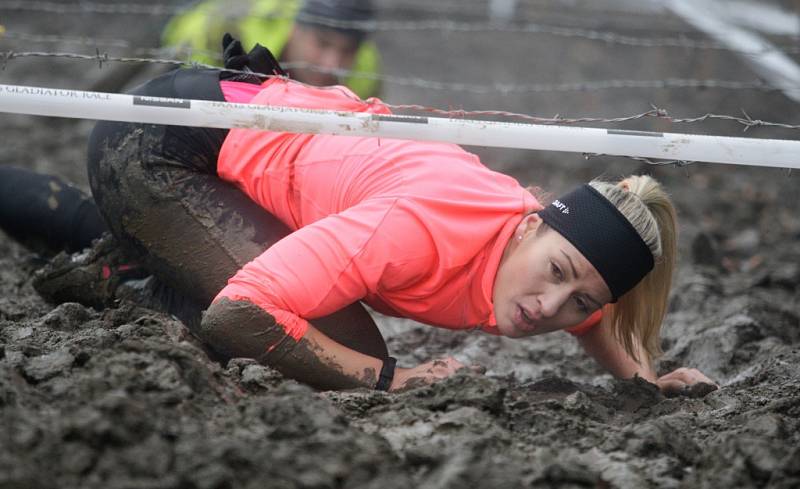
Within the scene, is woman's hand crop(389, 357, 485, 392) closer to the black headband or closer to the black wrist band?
the black wrist band

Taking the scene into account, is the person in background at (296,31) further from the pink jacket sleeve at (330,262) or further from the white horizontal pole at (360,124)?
the pink jacket sleeve at (330,262)

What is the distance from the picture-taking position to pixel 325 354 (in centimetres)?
261

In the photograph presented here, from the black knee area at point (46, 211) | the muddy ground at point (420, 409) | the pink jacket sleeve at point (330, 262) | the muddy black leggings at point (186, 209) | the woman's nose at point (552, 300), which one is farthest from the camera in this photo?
the black knee area at point (46, 211)

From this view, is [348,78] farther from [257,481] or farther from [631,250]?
[257,481]

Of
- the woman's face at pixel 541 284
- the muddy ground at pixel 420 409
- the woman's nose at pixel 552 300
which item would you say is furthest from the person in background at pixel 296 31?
the woman's nose at pixel 552 300

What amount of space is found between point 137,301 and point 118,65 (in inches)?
121

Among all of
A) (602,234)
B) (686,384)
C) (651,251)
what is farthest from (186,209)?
(686,384)

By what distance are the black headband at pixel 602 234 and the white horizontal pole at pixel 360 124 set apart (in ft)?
0.54

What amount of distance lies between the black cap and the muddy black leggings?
7.44 ft

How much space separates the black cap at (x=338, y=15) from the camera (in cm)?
522

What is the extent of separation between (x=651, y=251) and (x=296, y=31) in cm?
304

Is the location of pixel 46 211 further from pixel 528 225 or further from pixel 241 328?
pixel 528 225

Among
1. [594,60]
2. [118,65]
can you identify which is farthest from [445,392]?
[594,60]

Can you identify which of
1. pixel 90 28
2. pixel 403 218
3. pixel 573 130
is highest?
pixel 573 130
